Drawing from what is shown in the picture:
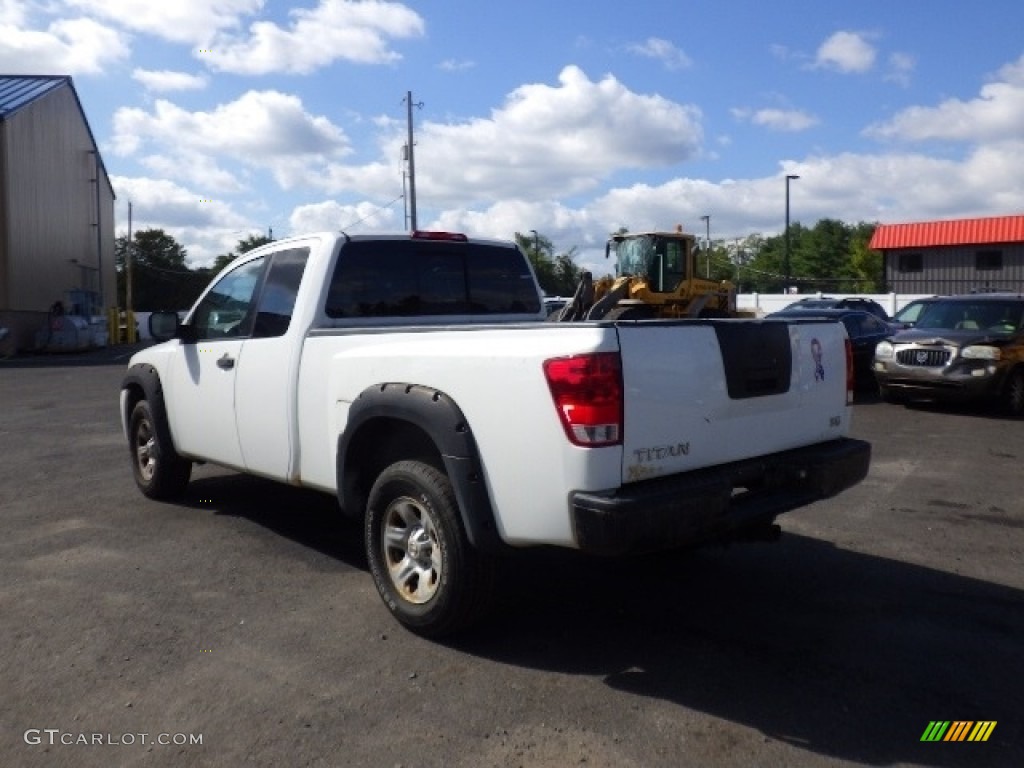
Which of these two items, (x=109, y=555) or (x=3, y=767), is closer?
(x=3, y=767)

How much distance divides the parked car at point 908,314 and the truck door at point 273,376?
1185 cm

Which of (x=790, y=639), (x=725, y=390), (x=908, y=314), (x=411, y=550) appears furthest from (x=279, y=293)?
(x=908, y=314)

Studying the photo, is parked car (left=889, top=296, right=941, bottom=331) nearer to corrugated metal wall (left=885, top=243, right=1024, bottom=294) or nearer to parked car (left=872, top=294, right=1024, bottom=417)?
parked car (left=872, top=294, right=1024, bottom=417)

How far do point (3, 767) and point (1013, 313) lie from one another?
14.1m

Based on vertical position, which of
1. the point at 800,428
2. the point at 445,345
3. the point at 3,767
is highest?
the point at 445,345

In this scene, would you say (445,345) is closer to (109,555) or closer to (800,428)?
(800,428)

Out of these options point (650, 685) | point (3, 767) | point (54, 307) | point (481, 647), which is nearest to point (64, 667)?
point (3, 767)

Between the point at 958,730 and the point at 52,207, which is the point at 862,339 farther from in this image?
the point at 52,207

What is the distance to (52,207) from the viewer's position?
131 feet

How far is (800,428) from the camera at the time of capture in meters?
4.96

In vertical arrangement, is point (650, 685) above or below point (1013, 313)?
A: below

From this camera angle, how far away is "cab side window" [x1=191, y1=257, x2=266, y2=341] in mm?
6316

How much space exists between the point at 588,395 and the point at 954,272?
167 ft

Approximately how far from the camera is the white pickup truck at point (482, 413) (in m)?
3.92
